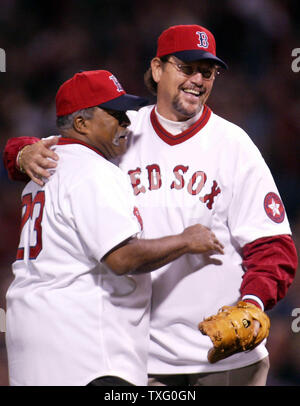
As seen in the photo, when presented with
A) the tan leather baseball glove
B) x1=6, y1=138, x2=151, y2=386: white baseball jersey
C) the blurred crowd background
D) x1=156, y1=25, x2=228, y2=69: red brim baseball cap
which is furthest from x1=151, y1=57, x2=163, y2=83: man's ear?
the blurred crowd background

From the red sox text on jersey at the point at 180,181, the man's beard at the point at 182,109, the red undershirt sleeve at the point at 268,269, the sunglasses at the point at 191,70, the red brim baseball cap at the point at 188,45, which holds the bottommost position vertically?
the red undershirt sleeve at the point at 268,269

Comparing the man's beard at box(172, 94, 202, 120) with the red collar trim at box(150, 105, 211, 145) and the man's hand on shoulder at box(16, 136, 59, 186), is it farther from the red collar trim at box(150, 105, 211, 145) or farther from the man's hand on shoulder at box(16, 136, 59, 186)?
the man's hand on shoulder at box(16, 136, 59, 186)

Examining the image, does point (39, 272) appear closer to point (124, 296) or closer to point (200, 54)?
point (124, 296)

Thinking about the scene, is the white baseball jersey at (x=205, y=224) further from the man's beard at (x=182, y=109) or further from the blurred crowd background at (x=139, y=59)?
the blurred crowd background at (x=139, y=59)

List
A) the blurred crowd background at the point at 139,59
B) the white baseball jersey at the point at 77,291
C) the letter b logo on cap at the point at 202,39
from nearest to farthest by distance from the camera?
the white baseball jersey at the point at 77,291 < the letter b logo on cap at the point at 202,39 < the blurred crowd background at the point at 139,59

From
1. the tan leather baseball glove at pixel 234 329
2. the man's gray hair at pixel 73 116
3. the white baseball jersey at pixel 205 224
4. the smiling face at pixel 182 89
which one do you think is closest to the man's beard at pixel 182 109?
the smiling face at pixel 182 89

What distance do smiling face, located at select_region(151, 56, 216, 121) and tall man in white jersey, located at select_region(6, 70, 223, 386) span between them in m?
→ 0.36

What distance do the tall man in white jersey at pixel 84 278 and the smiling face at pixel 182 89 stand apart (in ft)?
1.17

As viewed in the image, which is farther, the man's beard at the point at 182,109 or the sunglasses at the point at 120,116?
the man's beard at the point at 182,109

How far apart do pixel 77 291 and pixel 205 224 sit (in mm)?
449

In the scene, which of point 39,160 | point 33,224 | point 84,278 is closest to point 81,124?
point 39,160

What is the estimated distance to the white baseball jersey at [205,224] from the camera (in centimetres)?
192

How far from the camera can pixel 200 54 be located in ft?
6.55

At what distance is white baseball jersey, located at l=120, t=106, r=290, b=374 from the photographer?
1.92 meters
